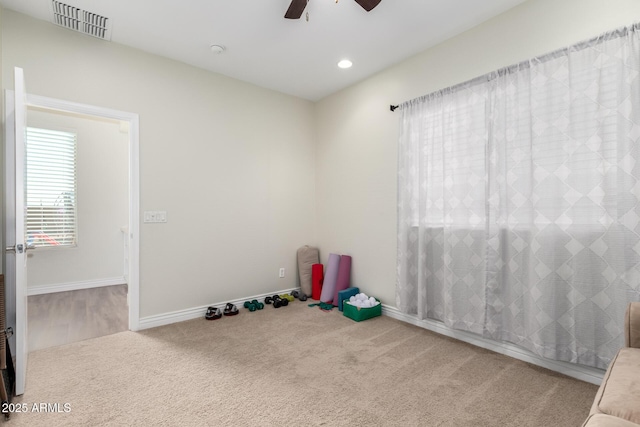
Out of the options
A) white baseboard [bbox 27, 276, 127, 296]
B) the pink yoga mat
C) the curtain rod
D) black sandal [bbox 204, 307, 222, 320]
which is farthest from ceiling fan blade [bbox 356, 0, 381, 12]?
white baseboard [bbox 27, 276, 127, 296]

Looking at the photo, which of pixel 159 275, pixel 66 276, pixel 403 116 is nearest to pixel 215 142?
pixel 159 275

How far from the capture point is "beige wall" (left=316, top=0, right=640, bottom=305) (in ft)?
7.20

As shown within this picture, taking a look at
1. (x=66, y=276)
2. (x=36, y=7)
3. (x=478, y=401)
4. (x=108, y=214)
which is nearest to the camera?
(x=478, y=401)

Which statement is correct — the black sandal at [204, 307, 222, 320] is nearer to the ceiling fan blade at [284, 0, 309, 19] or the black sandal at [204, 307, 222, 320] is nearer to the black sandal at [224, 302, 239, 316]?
the black sandal at [224, 302, 239, 316]

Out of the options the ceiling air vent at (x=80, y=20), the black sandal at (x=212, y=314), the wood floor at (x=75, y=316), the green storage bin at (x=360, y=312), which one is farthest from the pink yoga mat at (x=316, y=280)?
the ceiling air vent at (x=80, y=20)

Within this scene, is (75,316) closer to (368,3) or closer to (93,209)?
(93,209)

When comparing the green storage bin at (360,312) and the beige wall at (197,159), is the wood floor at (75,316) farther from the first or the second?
the green storage bin at (360,312)

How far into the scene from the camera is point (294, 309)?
368cm

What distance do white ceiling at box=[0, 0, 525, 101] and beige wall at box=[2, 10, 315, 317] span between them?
0.25m

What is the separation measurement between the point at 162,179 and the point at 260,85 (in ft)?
5.64

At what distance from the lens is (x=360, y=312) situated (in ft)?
10.7

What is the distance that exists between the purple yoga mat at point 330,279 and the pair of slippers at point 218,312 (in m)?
1.09

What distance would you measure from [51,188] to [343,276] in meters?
4.53

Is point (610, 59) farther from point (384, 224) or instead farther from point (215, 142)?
point (215, 142)
